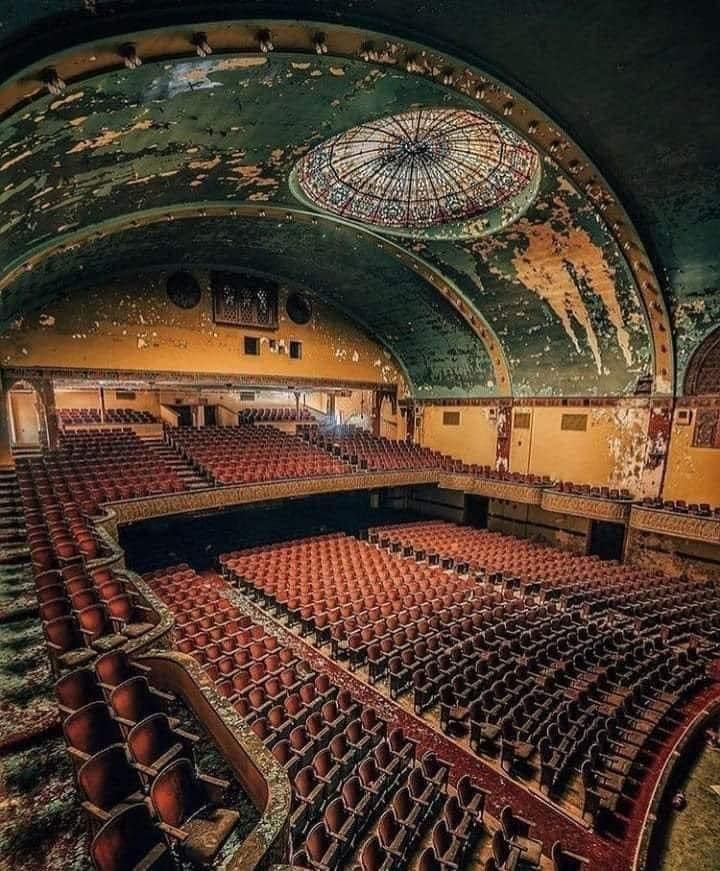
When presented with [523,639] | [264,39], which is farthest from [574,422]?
[264,39]

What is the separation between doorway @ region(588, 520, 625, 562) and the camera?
12.5m

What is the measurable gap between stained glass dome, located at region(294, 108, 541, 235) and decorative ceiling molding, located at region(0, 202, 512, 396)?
66 centimetres

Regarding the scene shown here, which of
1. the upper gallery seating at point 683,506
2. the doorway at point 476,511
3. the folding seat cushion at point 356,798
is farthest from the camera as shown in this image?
the doorway at point 476,511

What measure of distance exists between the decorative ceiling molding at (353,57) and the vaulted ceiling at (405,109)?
3 centimetres

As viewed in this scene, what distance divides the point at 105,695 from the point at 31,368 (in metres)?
11.0

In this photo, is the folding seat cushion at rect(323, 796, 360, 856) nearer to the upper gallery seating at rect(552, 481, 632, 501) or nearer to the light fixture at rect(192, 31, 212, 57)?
the light fixture at rect(192, 31, 212, 57)

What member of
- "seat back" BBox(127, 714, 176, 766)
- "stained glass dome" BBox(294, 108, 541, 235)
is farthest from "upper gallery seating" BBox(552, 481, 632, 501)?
"seat back" BBox(127, 714, 176, 766)

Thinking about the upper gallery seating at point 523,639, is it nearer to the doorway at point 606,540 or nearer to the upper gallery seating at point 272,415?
the doorway at point 606,540

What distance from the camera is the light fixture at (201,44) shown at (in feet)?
13.1

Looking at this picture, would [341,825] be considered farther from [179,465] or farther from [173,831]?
[179,465]

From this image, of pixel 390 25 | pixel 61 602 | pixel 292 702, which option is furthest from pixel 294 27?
pixel 292 702

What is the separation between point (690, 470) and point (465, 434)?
714 cm

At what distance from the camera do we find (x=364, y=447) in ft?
53.6

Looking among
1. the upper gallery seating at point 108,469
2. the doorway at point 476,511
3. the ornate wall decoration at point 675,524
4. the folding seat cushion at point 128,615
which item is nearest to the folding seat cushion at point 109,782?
the folding seat cushion at point 128,615
